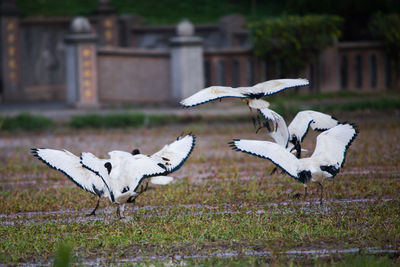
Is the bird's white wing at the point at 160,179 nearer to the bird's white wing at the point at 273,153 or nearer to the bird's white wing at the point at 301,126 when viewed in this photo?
the bird's white wing at the point at 273,153

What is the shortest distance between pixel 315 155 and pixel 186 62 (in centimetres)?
1076

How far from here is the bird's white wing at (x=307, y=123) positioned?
7578 millimetres

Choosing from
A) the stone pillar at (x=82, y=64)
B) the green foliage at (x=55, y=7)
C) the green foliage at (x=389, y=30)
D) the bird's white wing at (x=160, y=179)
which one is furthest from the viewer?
the green foliage at (x=55, y=7)

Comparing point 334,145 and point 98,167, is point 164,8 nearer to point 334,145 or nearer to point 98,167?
point 334,145

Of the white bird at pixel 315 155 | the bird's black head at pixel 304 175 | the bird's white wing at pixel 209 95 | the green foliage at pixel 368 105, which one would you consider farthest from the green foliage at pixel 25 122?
the bird's black head at pixel 304 175

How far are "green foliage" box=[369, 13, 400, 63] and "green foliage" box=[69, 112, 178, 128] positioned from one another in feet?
20.5

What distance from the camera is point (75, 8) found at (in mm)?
23578

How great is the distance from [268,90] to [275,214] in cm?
123

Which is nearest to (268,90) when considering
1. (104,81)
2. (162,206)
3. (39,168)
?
(162,206)

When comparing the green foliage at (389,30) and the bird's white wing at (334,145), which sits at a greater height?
the green foliage at (389,30)

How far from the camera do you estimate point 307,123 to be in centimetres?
760

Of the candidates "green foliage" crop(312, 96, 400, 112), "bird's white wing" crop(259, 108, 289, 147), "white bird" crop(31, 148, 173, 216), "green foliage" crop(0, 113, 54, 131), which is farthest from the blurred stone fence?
"white bird" crop(31, 148, 173, 216)

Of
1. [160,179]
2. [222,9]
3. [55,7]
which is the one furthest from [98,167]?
[222,9]

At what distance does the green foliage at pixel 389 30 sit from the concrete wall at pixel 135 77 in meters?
5.44
